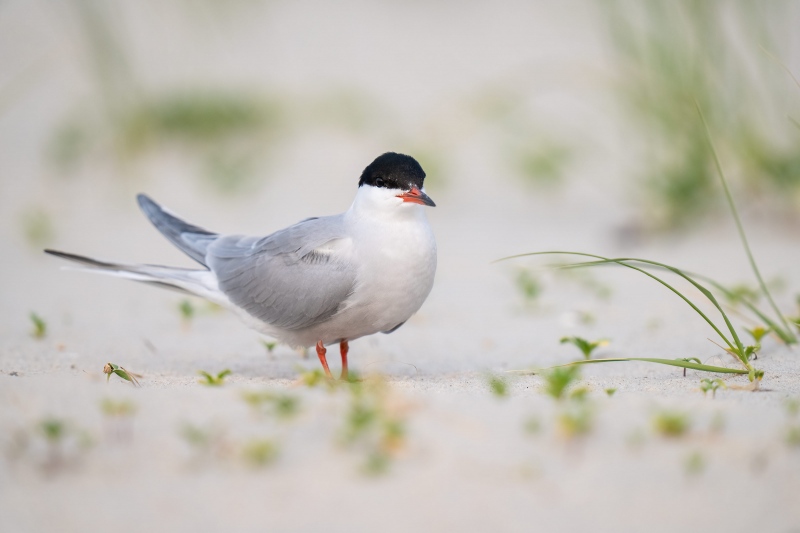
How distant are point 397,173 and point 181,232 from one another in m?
1.19

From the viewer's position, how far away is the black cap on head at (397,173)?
3.31 metres

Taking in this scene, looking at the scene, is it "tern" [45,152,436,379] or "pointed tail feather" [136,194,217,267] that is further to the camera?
"pointed tail feather" [136,194,217,267]

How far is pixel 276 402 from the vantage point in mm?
2158

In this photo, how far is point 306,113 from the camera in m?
8.04

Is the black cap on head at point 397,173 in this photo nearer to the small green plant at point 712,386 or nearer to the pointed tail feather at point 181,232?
the pointed tail feather at point 181,232

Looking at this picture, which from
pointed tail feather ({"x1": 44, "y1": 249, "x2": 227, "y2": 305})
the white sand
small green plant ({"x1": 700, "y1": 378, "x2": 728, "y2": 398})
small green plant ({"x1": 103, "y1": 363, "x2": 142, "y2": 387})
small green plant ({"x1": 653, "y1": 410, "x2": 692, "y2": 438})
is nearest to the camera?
the white sand

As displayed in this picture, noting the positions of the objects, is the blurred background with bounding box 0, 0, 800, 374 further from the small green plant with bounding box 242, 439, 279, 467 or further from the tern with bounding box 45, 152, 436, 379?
the small green plant with bounding box 242, 439, 279, 467

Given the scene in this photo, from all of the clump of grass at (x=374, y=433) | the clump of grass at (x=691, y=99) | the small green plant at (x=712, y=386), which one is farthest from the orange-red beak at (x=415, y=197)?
the clump of grass at (x=691, y=99)

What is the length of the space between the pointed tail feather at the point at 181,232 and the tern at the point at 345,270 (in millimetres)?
251

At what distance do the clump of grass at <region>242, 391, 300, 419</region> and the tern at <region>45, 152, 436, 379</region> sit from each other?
952mm

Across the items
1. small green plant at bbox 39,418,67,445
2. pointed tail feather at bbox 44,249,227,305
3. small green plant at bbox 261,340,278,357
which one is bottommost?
small green plant at bbox 39,418,67,445

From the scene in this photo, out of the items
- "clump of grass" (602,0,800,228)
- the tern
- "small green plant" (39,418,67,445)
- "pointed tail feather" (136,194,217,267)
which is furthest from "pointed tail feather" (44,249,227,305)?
"clump of grass" (602,0,800,228)

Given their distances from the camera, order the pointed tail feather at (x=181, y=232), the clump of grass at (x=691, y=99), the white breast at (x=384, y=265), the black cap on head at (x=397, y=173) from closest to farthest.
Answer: the white breast at (x=384, y=265) < the black cap on head at (x=397, y=173) < the pointed tail feather at (x=181, y=232) < the clump of grass at (x=691, y=99)

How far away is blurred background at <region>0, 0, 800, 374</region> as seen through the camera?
16.5ft
